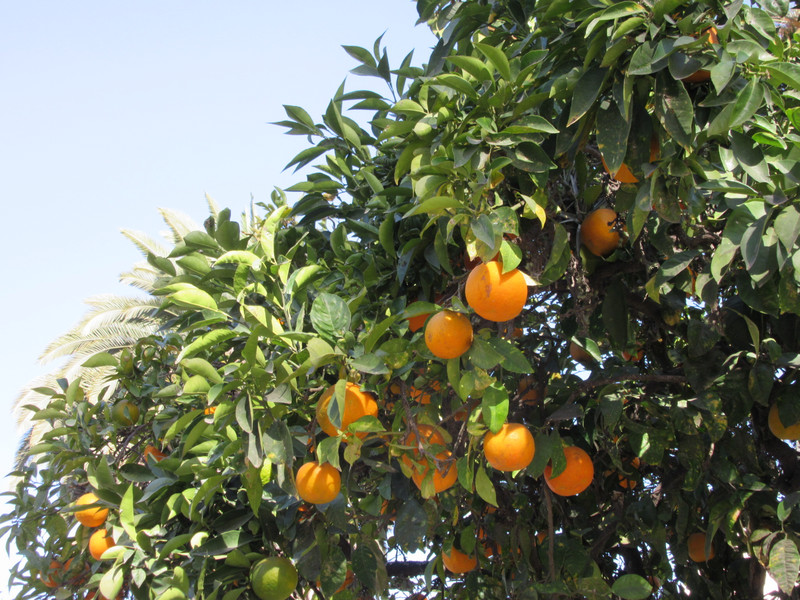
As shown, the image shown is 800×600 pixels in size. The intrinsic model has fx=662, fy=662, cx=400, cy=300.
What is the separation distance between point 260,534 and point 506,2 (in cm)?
168

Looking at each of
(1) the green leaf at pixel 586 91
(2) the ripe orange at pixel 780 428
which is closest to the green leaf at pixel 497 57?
(1) the green leaf at pixel 586 91

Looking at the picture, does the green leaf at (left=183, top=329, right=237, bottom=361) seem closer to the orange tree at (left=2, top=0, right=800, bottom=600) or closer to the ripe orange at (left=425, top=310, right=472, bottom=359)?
the orange tree at (left=2, top=0, right=800, bottom=600)

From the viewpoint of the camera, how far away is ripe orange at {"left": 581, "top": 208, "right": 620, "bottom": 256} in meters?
1.92

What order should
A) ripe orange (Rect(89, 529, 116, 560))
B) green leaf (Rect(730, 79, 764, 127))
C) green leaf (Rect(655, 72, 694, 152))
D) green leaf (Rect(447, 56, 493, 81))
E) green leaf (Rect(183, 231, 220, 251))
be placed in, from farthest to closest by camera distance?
1. ripe orange (Rect(89, 529, 116, 560))
2. green leaf (Rect(183, 231, 220, 251))
3. green leaf (Rect(447, 56, 493, 81))
4. green leaf (Rect(655, 72, 694, 152))
5. green leaf (Rect(730, 79, 764, 127))

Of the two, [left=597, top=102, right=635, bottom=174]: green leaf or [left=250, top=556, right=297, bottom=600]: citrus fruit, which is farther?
[left=250, top=556, right=297, bottom=600]: citrus fruit

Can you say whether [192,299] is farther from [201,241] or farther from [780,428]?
[780,428]

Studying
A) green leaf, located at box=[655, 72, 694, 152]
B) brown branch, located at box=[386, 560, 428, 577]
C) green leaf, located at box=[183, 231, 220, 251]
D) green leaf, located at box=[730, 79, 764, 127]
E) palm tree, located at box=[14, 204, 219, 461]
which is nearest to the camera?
green leaf, located at box=[730, 79, 764, 127]

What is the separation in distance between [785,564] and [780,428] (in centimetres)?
37

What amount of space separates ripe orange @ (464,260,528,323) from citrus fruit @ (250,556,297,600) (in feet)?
3.09

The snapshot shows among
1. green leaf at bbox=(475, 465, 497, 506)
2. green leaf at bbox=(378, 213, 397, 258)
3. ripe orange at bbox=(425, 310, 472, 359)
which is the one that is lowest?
green leaf at bbox=(475, 465, 497, 506)

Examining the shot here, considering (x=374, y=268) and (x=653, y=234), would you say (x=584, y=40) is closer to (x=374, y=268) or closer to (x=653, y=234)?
(x=653, y=234)

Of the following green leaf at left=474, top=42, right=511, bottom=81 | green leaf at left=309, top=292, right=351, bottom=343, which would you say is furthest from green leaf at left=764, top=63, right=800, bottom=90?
green leaf at left=309, top=292, right=351, bottom=343

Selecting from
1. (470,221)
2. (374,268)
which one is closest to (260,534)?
(374,268)

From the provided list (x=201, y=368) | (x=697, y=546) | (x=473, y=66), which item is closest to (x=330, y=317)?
(x=201, y=368)
